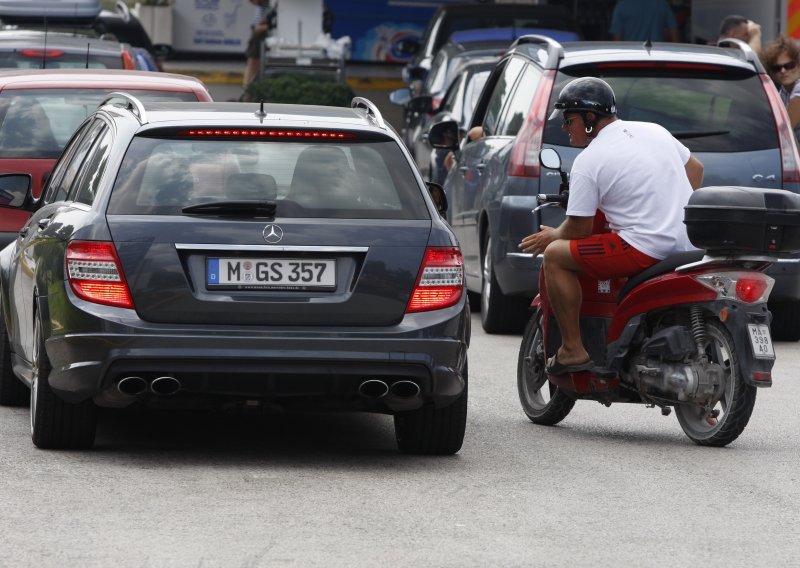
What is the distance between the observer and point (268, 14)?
3052cm

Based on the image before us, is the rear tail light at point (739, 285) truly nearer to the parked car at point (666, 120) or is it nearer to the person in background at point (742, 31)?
the parked car at point (666, 120)

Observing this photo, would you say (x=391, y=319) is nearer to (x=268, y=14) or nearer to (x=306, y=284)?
(x=306, y=284)

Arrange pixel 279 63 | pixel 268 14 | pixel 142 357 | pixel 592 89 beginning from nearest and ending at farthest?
pixel 142 357 < pixel 592 89 < pixel 279 63 < pixel 268 14

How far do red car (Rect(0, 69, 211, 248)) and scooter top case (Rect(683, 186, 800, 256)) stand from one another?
462cm

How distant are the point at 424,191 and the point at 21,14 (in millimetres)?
14656

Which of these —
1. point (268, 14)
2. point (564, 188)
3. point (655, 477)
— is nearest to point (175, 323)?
point (655, 477)

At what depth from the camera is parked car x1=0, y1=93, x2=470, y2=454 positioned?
7.34 metres

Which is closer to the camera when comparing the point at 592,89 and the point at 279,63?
the point at 592,89

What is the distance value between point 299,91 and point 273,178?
64.3 feet

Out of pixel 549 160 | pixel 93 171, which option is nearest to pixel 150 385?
pixel 93 171

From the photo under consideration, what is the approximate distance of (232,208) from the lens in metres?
7.50

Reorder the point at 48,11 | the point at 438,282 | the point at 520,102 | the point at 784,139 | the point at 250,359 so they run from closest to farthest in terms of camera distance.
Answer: the point at 250,359 → the point at 438,282 → the point at 784,139 → the point at 520,102 → the point at 48,11

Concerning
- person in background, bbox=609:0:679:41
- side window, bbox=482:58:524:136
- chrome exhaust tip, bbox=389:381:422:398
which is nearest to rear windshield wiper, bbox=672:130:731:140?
side window, bbox=482:58:524:136

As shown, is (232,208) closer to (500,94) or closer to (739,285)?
(739,285)
